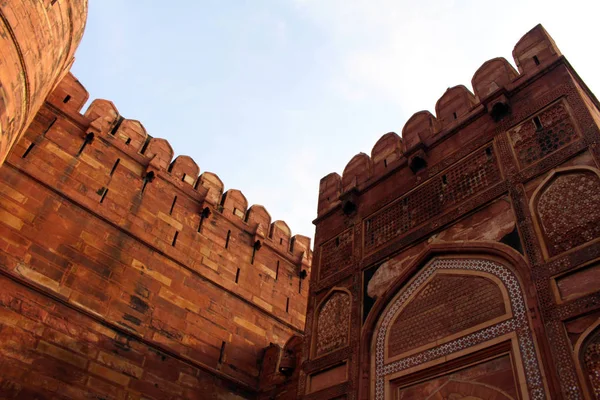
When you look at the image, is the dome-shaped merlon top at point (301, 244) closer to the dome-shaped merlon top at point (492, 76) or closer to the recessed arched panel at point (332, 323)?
the recessed arched panel at point (332, 323)

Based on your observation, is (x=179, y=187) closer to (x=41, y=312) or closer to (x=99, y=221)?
(x=99, y=221)

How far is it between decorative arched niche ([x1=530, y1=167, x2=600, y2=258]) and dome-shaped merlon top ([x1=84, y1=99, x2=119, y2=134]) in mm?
6487

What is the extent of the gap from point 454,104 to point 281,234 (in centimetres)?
482

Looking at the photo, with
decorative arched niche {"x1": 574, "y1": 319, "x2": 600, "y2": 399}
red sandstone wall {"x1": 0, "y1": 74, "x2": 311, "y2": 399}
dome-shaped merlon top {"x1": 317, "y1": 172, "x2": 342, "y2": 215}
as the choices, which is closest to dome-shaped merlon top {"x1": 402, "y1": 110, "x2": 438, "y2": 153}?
dome-shaped merlon top {"x1": 317, "y1": 172, "x2": 342, "y2": 215}

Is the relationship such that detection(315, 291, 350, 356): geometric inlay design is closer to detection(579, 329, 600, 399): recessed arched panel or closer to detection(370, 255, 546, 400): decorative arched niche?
detection(370, 255, 546, 400): decorative arched niche

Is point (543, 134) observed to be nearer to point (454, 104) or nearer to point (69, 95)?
point (454, 104)

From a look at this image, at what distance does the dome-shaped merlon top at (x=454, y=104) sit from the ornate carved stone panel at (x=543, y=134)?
3.21ft

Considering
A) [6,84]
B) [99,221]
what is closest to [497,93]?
[6,84]

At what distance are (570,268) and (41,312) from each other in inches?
218

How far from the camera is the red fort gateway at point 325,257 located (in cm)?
399

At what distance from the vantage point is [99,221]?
7207 millimetres

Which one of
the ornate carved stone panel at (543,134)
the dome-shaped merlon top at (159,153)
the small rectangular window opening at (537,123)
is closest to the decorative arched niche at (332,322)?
the ornate carved stone panel at (543,134)

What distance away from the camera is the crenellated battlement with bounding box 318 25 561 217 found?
17.8ft

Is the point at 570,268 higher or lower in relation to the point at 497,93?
lower
